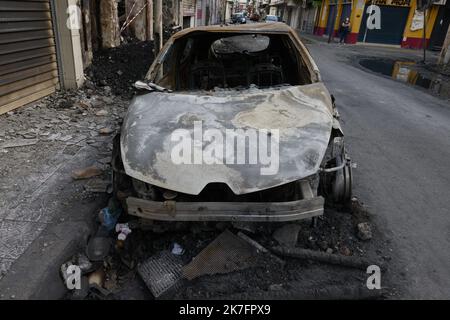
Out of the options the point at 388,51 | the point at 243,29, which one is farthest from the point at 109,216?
the point at 388,51

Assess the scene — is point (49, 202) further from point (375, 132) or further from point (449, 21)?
point (449, 21)

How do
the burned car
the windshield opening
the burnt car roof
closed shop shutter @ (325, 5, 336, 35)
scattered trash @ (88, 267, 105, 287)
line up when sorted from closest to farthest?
1. the burned car
2. scattered trash @ (88, 267, 105, 287)
3. the burnt car roof
4. the windshield opening
5. closed shop shutter @ (325, 5, 336, 35)

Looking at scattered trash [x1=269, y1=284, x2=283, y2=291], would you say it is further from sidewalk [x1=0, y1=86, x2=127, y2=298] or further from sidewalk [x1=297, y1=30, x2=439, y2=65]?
sidewalk [x1=297, y1=30, x2=439, y2=65]

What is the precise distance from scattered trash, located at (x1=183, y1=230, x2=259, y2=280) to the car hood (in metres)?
0.58

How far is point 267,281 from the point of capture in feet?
8.03

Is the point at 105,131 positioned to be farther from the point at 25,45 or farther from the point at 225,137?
the point at 225,137

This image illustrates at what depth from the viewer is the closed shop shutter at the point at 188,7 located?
20.5 meters

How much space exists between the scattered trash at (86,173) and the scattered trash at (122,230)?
1082 millimetres

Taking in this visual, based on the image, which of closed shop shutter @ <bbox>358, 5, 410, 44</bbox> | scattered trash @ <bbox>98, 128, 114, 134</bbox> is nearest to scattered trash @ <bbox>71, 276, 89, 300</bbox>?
scattered trash @ <bbox>98, 128, 114, 134</bbox>

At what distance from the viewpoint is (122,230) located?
274 centimetres

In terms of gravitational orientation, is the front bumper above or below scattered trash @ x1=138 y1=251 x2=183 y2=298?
above

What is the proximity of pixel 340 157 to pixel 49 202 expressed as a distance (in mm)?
2759

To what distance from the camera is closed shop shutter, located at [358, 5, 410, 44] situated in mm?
22625
